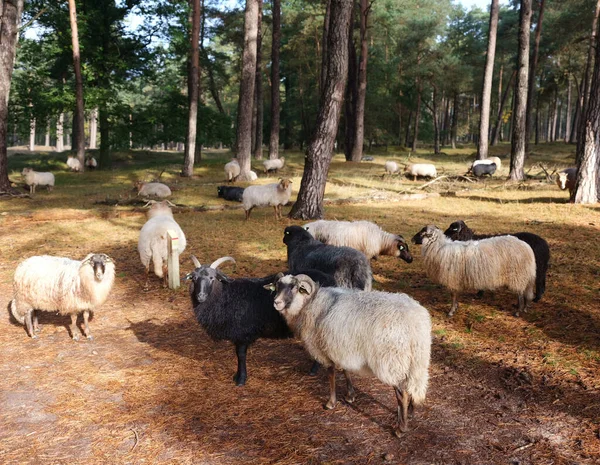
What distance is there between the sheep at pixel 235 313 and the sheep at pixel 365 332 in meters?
0.53

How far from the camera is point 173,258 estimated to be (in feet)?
29.3

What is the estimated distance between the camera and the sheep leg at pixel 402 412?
428 cm

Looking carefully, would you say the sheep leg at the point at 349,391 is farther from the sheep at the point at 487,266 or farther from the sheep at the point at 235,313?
the sheep at the point at 487,266

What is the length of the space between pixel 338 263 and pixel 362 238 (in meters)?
2.77

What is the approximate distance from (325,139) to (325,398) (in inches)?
412

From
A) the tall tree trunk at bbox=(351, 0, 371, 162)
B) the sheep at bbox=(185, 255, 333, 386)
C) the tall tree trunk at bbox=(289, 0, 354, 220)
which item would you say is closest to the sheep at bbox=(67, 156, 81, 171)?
the tall tree trunk at bbox=(351, 0, 371, 162)

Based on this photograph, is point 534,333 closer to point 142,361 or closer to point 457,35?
point 142,361

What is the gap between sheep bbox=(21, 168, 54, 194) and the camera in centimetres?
2219

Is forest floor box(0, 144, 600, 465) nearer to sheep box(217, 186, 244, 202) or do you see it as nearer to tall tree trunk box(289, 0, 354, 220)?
tall tree trunk box(289, 0, 354, 220)

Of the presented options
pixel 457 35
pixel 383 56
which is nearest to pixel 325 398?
pixel 383 56

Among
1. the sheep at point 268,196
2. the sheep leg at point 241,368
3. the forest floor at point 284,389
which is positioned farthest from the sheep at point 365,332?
the sheep at point 268,196

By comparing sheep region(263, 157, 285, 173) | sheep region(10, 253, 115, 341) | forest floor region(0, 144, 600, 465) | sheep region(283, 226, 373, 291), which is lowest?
forest floor region(0, 144, 600, 465)

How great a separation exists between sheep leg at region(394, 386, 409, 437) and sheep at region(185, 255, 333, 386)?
1844 mm

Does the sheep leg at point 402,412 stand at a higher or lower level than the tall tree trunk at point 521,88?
lower
